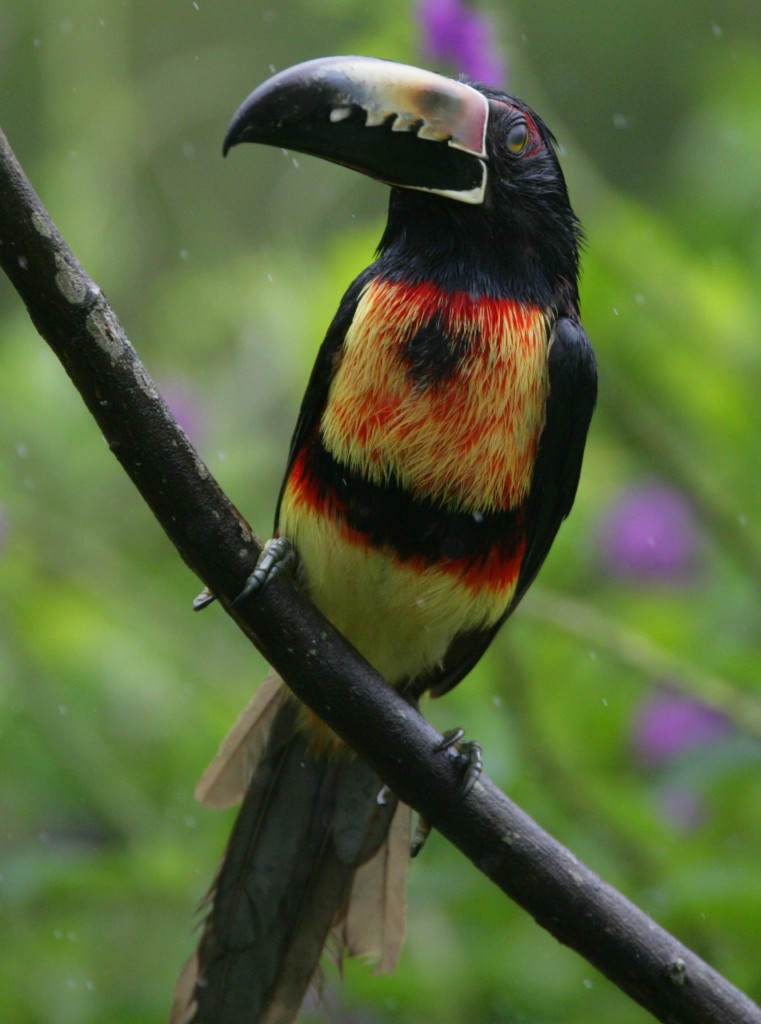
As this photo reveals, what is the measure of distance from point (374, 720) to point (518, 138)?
1.26 metres

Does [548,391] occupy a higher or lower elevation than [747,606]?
higher

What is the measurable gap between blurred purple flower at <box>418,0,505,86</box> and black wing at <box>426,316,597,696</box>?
28.8 inches

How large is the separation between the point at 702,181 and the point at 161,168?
2.00m

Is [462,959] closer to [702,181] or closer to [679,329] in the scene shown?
[679,329]

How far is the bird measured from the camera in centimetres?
288

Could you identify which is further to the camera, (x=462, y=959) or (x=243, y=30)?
(x=243, y=30)

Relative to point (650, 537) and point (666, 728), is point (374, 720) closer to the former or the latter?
point (666, 728)

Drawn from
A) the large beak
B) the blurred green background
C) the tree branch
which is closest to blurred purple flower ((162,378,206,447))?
the blurred green background

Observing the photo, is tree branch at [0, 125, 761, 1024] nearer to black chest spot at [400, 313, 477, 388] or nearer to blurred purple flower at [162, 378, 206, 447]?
black chest spot at [400, 313, 477, 388]

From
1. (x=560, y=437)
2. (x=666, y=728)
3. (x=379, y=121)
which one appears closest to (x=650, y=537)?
(x=666, y=728)

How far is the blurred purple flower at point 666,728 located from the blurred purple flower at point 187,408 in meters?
1.55

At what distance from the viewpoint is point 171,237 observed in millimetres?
6344

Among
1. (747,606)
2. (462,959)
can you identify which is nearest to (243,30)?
(747,606)

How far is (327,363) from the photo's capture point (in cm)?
306
